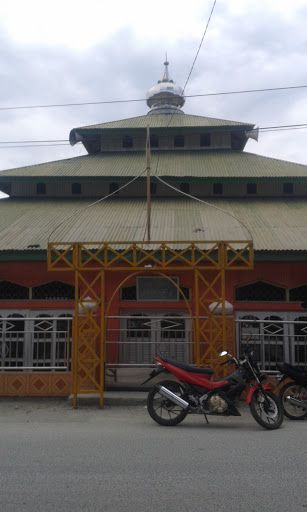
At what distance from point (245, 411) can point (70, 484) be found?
4.55 metres

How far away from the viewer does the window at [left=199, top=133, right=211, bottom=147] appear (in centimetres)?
1931

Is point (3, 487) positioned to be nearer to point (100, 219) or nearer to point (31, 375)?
point (31, 375)

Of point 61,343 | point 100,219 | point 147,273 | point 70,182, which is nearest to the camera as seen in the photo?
point 61,343

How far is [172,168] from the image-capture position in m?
17.1

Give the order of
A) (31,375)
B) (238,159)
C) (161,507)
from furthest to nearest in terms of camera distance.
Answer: (238,159) → (31,375) → (161,507)

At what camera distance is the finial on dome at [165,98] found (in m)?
24.2

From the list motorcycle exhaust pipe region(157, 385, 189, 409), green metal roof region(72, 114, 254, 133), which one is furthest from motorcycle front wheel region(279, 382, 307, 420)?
green metal roof region(72, 114, 254, 133)

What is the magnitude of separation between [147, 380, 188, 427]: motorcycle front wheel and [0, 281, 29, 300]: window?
266 inches

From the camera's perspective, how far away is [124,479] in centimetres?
466

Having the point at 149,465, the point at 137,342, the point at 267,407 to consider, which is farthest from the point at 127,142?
the point at 149,465

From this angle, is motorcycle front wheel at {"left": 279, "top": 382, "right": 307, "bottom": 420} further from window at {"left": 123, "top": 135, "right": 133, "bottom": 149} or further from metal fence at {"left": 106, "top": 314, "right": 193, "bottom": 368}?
window at {"left": 123, "top": 135, "right": 133, "bottom": 149}

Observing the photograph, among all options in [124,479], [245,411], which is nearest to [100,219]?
[245,411]

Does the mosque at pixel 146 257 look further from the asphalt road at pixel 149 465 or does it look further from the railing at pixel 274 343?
the asphalt road at pixel 149 465

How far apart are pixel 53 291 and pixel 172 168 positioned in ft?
22.1
